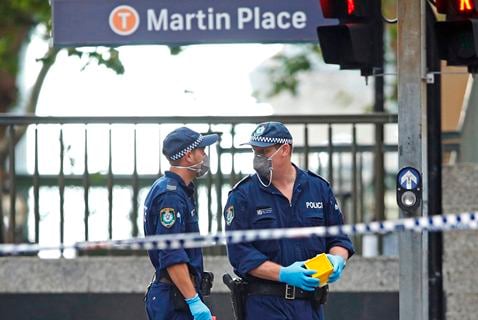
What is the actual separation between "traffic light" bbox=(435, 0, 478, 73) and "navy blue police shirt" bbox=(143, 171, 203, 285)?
81.2 inches

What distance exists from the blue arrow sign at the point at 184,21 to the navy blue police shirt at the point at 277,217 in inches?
94.8

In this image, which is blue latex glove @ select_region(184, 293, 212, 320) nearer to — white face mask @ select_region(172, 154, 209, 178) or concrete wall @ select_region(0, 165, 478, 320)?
white face mask @ select_region(172, 154, 209, 178)

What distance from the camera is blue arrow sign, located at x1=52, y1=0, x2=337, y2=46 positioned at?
10.9 meters

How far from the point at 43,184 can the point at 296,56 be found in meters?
8.35

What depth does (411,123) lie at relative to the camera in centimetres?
953

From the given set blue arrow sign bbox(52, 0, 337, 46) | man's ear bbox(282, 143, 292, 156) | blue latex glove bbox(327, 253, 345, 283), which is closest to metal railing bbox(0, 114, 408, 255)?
blue arrow sign bbox(52, 0, 337, 46)

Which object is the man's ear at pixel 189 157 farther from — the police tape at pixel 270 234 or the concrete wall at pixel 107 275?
the concrete wall at pixel 107 275

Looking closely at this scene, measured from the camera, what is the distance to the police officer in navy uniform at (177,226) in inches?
336

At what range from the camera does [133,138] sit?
39.0 feet

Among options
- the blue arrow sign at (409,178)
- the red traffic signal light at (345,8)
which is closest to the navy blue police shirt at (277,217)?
the blue arrow sign at (409,178)

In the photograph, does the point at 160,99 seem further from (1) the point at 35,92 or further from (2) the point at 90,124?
(2) the point at 90,124

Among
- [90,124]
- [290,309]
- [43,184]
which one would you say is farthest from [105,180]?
[290,309]

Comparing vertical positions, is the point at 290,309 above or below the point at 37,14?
below

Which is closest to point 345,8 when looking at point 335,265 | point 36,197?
point 335,265
